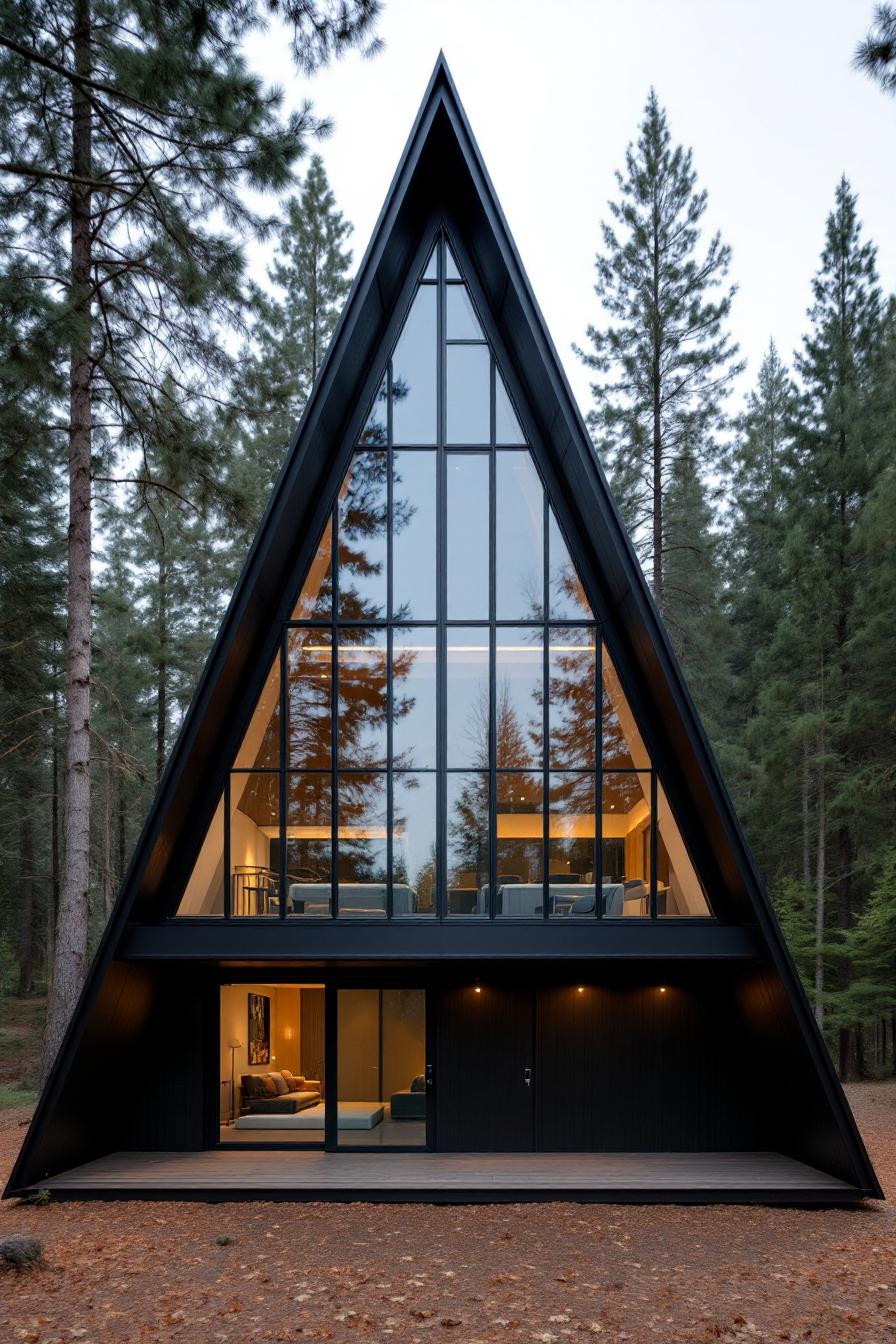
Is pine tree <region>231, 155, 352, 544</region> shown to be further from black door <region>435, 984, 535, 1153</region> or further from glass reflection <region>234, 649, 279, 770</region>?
black door <region>435, 984, 535, 1153</region>

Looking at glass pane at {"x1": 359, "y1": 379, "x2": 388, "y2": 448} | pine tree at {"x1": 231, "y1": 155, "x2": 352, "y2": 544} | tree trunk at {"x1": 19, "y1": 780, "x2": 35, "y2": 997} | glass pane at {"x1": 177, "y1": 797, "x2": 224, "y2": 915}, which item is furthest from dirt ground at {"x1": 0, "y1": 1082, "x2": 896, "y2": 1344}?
tree trunk at {"x1": 19, "y1": 780, "x2": 35, "y2": 997}

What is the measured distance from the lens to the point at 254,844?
1059 centimetres

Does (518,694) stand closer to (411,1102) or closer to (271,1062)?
(411,1102)

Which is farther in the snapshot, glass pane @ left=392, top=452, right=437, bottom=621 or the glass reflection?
glass pane @ left=392, top=452, right=437, bottom=621

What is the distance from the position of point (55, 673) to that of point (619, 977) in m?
13.7

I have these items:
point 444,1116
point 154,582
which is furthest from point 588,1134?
point 154,582

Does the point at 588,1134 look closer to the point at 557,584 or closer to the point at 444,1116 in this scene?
the point at 444,1116

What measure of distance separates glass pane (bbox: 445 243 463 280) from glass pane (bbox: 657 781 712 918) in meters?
6.44

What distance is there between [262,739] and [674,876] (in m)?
4.72

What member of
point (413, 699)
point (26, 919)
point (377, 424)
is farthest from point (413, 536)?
point (26, 919)

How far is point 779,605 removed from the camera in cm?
2297

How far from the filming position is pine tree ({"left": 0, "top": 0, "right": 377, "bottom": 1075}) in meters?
8.27

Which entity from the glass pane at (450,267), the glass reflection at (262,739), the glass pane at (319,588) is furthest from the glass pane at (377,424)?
the glass reflection at (262,739)

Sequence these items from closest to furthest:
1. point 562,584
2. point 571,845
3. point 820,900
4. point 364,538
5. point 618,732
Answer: point 571,845 → point 618,732 → point 562,584 → point 364,538 → point 820,900
